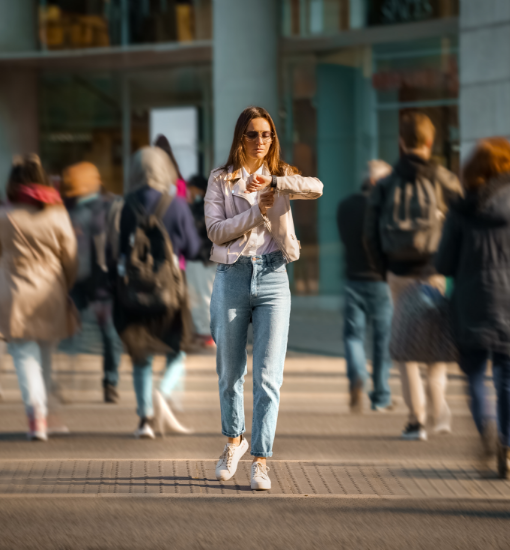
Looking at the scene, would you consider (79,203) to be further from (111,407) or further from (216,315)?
(216,315)

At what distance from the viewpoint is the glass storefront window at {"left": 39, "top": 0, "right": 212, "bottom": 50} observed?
620 inches

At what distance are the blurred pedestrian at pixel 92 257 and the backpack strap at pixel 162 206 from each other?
3.99ft

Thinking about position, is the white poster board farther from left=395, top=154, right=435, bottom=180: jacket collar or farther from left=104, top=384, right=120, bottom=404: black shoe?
left=395, top=154, right=435, bottom=180: jacket collar

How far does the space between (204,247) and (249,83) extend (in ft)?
17.8

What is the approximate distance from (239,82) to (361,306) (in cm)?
820

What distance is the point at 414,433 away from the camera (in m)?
5.98

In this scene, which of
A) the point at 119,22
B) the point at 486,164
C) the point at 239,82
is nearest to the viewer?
the point at 486,164

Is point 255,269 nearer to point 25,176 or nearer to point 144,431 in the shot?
point 144,431

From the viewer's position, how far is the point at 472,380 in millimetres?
4992

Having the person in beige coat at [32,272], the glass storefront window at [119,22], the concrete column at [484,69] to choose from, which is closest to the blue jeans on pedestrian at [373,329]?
the person in beige coat at [32,272]

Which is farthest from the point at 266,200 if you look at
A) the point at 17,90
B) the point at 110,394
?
the point at 17,90

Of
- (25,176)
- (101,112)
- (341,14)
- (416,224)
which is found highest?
(341,14)

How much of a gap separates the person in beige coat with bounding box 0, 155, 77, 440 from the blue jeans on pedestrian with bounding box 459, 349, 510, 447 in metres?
2.76

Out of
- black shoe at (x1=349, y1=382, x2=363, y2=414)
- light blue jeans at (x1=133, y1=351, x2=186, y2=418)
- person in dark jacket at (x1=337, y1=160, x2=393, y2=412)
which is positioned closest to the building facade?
person in dark jacket at (x1=337, y1=160, x2=393, y2=412)
